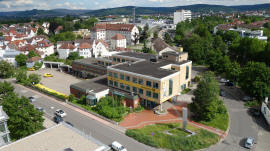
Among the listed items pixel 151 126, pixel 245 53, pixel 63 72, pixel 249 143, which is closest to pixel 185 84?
pixel 151 126

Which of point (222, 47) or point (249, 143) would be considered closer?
point (249, 143)

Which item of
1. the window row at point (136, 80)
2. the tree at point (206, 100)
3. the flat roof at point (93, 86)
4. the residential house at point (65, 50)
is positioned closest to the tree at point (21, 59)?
the residential house at point (65, 50)

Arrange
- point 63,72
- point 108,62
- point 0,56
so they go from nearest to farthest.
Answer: point 108,62
point 63,72
point 0,56

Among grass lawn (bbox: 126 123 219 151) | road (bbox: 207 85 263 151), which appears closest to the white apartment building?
road (bbox: 207 85 263 151)

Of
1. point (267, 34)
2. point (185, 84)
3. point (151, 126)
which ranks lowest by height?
point (151, 126)

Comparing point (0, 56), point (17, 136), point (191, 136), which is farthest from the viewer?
point (0, 56)

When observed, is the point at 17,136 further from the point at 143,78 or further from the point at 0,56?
the point at 0,56

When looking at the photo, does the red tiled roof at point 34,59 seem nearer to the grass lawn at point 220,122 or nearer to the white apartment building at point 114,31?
the white apartment building at point 114,31
